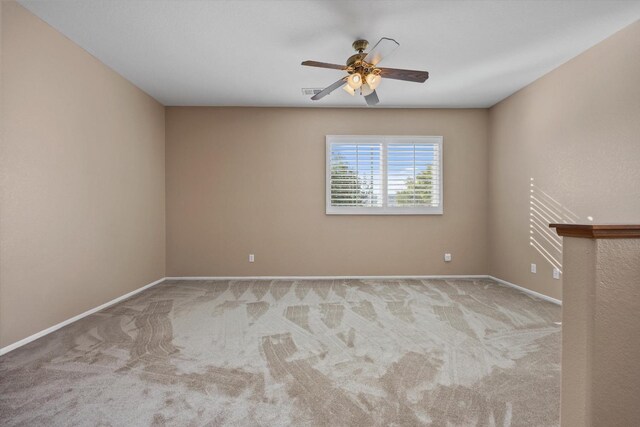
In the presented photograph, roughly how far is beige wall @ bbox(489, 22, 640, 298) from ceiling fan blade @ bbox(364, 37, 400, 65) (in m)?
2.20

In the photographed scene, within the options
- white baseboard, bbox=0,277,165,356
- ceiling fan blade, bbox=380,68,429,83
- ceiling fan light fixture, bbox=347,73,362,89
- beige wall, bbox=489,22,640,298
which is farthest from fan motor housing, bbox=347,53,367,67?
white baseboard, bbox=0,277,165,356

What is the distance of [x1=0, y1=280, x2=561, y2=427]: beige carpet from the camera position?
1.70 metres

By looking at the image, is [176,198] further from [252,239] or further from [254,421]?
[254,421]

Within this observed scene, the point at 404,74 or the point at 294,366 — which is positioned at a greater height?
the point at 404,74

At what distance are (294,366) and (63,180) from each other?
2971 mm

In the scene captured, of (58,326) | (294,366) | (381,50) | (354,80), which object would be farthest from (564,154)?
(58,326)

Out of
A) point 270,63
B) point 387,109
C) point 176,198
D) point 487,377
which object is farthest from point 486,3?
point 176,198

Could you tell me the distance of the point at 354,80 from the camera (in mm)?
2986

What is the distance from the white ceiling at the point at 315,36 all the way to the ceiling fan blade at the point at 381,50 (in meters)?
0.09

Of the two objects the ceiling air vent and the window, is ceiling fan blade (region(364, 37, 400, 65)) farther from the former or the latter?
the window

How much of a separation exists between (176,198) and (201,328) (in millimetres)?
2852

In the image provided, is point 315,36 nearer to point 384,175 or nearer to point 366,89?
point 366,89

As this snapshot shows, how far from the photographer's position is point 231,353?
2439 millimetres

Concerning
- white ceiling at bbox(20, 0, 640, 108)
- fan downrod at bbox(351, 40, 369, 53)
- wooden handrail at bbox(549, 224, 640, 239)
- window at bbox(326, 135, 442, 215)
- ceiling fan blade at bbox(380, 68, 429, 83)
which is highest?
white ceiling at bbox(20, 0, 640, 108)
